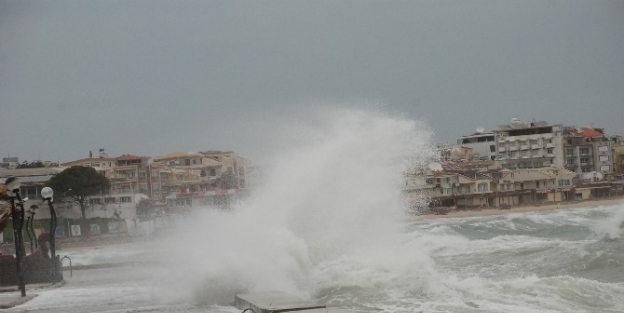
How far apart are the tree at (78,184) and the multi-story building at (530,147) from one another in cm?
4484

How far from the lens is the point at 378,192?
19.8m

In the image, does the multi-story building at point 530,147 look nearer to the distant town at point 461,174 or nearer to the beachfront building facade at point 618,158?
the distant town at point 461,174

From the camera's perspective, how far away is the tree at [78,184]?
2589 inches

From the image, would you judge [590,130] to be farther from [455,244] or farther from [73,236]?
[455,244]

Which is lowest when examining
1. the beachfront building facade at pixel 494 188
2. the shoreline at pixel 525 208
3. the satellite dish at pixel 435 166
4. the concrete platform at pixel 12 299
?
the shoreline at pixel 525 208

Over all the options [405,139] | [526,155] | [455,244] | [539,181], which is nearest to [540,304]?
[405,139]

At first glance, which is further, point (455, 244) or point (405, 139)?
point (455, 244)

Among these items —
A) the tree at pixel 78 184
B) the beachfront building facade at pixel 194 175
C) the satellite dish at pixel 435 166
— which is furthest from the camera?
the satellite dish at pixel 435 166

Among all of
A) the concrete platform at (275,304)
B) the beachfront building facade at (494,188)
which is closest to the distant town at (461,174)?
the beachfront building facade at (494,188)

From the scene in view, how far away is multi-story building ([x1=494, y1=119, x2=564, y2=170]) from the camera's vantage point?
9450 cm

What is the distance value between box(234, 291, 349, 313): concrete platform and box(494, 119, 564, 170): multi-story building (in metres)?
84.2

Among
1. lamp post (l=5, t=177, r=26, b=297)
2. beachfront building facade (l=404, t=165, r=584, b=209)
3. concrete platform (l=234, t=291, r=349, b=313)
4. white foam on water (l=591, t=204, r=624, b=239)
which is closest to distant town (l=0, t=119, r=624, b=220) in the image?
beachfront building facade (l=404, t=165, r=584, b=209)

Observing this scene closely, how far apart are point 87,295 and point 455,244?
1822 centimetres

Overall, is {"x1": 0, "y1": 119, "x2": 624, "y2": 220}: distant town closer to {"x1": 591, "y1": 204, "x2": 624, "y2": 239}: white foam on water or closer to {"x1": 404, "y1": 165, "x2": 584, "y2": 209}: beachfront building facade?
{"x1": 404, "y1": 165, "x2": 584, "y2": 209}: beachfront building facade
